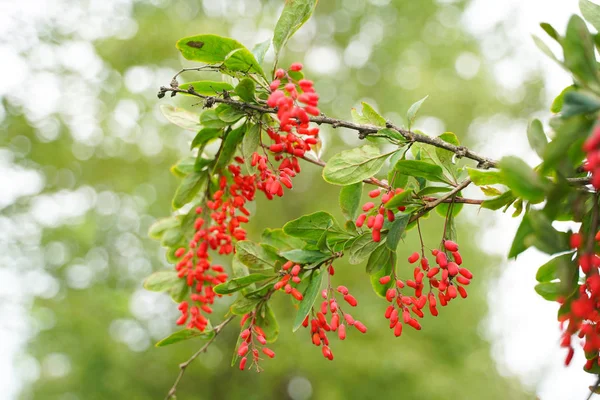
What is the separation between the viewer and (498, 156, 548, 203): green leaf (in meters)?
0.65

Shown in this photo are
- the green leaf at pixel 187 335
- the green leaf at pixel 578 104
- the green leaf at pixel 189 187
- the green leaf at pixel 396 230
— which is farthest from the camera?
the green leaf at pixel 189 187

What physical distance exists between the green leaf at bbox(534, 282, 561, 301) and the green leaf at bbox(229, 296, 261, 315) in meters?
0.57

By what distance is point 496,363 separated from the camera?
7.83m

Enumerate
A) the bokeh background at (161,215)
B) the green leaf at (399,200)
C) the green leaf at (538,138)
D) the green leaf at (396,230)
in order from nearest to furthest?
the green leaf at (538,138)
the green leaf at (399,200)
the green leaf at (396,230)
the bokeh background at (161,215)

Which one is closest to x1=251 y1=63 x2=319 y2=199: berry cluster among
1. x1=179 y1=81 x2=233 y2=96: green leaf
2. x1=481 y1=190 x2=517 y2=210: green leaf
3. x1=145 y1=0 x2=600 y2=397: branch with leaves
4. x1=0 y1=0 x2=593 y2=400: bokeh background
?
x1=145 y1=0 x2=600 y2=397: branch with leaves

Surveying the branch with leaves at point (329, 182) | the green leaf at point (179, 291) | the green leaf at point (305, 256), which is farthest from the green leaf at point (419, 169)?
the green leaf at point (179, 291)

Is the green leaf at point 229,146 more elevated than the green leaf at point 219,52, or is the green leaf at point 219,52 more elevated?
the green leaf at point 219,52

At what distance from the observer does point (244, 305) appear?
1175 millimetres

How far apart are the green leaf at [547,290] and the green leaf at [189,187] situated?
80cm

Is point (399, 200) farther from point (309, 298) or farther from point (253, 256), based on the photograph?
point (253, 256)

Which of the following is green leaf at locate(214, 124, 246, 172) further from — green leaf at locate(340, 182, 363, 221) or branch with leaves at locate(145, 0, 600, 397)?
green leaf at locate(340, 182, 363, 221)

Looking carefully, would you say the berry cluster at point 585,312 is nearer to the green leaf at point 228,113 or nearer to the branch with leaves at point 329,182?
the branch with leaves at point 329,182

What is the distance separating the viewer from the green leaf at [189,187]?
1.35 metres

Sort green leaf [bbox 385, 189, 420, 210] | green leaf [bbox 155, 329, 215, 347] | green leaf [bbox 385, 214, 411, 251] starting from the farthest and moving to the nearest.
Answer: green leaf [bbox 155, 329, 215, 347] < green leaf [bbox 385, 214, 411, 251] < green leaf [bbox 385, 189, 420, 210]
